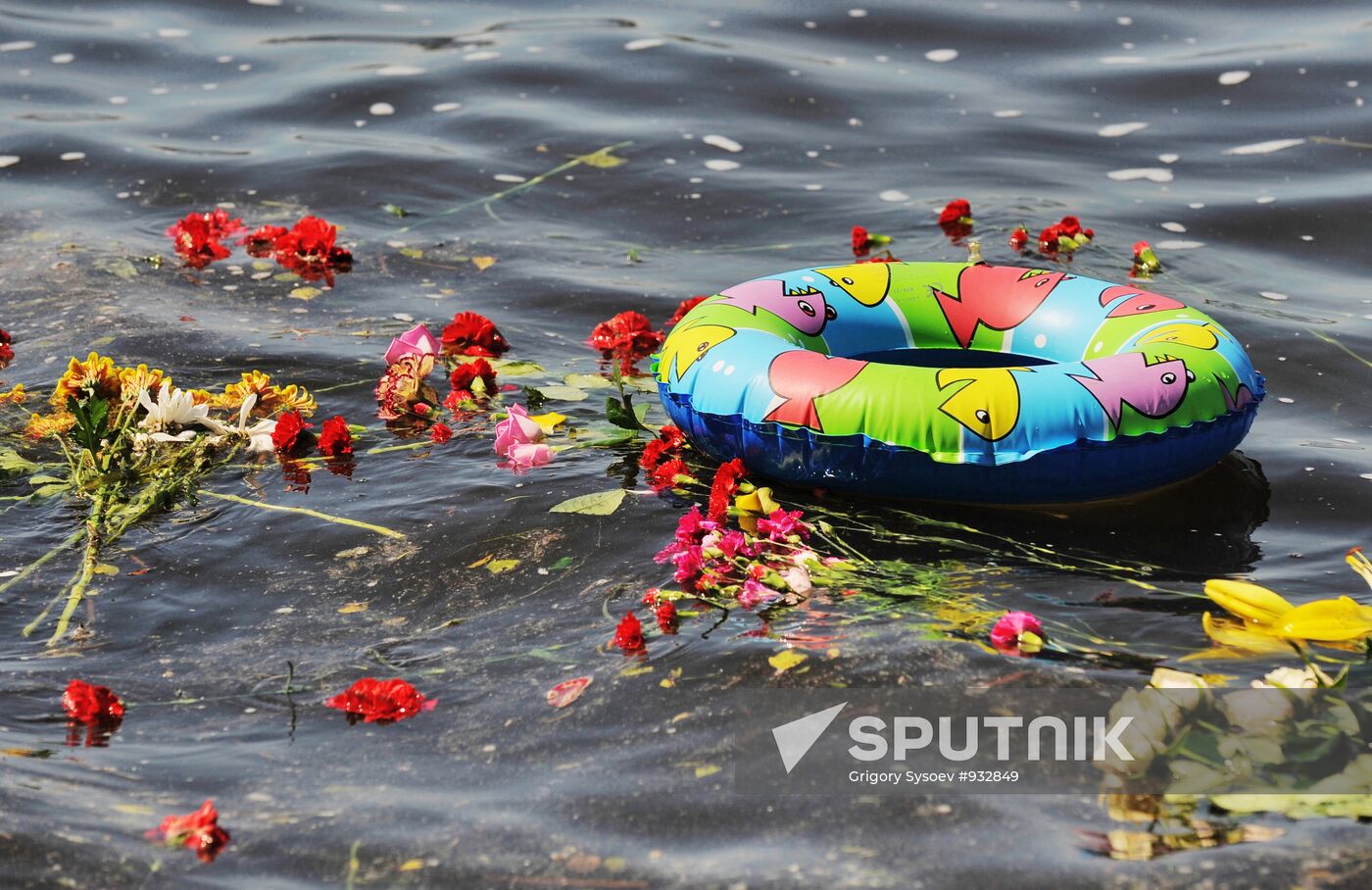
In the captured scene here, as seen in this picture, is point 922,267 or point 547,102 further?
point 547,102

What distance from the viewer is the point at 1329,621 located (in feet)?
9.52

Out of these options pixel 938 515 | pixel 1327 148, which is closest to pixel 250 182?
pixel 938 515

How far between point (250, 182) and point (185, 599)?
421 centimetres

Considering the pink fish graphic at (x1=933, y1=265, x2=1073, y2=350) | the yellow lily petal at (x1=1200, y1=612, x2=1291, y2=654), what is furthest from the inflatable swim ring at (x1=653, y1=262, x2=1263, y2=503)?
the yellow lily petal at (x1=1200, y1=612, x2=1291, y2=654)

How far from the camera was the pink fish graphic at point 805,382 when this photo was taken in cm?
380

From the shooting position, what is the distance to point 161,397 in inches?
167

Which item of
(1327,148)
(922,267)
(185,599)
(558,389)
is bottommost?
(185,599)

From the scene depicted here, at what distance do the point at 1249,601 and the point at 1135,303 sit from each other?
5.53 ft

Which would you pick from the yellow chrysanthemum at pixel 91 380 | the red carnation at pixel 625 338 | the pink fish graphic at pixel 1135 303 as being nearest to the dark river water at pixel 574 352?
the red carnation at pixel 625 338

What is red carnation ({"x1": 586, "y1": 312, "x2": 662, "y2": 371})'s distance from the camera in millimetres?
5273

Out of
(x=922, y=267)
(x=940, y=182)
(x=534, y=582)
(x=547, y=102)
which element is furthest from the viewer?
(x=547, y=102)

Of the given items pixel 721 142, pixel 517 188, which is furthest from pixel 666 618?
pixel 721 142

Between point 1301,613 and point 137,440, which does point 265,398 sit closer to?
point 137,440

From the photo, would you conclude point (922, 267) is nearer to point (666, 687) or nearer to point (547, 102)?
point (666, 687)
